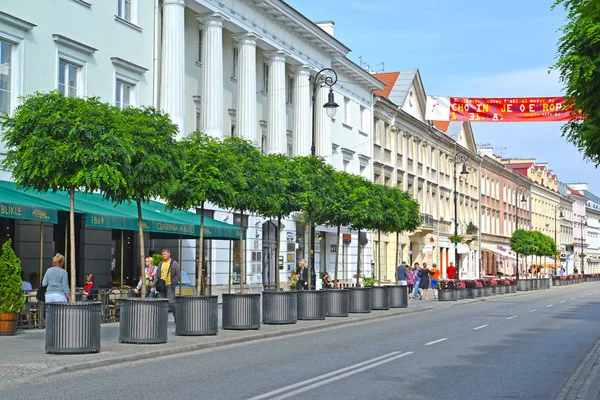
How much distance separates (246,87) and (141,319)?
1966 cm

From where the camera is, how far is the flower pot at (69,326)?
46.8 ft

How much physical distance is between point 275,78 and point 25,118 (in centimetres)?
2276

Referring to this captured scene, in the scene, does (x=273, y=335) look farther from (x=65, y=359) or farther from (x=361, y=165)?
(x=361, y=165)

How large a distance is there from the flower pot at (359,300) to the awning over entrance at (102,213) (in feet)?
13.8

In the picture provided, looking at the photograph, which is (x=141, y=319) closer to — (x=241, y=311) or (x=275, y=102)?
(x=241, y=311)

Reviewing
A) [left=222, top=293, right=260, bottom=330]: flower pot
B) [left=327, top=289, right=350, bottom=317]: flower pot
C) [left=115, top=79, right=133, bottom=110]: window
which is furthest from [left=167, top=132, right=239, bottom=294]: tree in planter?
[left=115, top=79, right=133, bottom=110]: window

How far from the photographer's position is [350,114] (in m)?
48.4

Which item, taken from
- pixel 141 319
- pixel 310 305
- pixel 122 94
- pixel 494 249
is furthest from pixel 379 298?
pixel 494 249

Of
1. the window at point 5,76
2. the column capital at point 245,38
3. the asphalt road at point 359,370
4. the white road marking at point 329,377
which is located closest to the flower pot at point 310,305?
the asphalt road at point 359,370

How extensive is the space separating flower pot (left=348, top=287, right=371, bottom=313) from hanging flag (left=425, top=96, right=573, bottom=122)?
11.1 meters

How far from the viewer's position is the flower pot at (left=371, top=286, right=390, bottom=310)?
1169 inches

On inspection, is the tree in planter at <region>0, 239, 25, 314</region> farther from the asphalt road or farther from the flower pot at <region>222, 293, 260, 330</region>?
the flower pot at <region>222, 293, 260, 330</region>

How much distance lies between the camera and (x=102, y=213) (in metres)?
21.5

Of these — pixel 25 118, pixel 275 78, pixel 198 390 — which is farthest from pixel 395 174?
pixel 198 390
